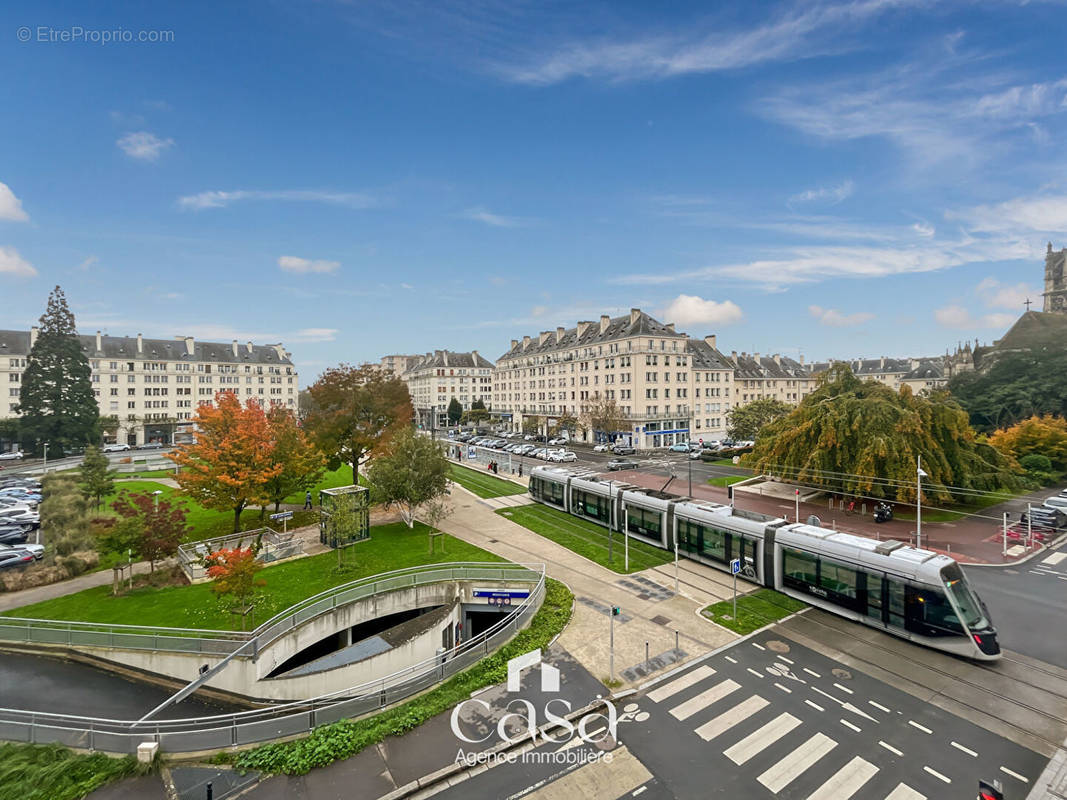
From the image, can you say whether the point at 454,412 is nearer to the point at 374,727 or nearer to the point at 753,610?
the point at 753,610

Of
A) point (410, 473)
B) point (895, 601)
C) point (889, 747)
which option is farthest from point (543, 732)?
point (410, 473)

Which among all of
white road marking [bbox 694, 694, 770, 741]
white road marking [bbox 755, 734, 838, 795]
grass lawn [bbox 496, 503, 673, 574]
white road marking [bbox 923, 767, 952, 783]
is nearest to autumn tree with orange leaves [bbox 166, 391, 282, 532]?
grass lawn [bbox 496, 503, 673, 574]

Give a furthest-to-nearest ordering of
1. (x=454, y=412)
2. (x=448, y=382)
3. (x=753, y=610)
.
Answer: (x=448, y=382) < (x=454, y=412) < (x=753, y=610)

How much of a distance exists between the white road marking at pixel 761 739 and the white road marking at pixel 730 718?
1.61ft

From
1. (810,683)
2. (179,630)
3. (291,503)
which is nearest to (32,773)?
(179,630)

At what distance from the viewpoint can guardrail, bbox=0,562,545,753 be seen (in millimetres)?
10875

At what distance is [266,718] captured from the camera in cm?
1350

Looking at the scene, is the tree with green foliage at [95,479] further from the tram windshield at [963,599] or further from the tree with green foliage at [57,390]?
the tram windshield at [963,599]

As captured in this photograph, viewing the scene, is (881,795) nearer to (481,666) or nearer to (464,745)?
(464,745)

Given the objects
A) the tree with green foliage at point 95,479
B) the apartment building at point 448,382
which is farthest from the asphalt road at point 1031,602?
the apartment building at point 448,382

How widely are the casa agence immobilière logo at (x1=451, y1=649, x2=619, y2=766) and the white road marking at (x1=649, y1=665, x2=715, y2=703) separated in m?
1.44

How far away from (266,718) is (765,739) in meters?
13.3

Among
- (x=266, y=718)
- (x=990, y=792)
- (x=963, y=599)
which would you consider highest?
(x=963, y=599)

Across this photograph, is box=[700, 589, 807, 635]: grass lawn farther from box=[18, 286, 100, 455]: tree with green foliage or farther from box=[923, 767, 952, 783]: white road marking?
box=[18, 286, 100, 455]: tree with green foliage
